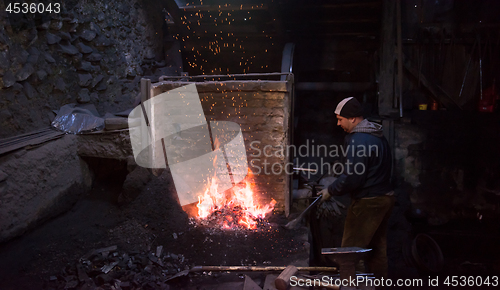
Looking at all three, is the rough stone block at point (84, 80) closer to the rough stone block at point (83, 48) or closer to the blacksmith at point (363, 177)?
the rough stone block at point (83, 48)

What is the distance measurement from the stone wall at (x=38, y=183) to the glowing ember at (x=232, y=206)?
1939 millimetres

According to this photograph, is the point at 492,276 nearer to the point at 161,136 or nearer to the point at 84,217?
the point at 161,136

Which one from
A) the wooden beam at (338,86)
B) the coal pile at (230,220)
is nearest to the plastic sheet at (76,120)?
the coal pile at (230,220)

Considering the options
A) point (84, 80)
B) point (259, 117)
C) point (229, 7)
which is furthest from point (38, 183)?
point (229, 7)

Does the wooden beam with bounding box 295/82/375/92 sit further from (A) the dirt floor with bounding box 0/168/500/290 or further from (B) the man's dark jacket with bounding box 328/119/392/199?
(B) the man's dark jacket with bounding box 328/119/392/199

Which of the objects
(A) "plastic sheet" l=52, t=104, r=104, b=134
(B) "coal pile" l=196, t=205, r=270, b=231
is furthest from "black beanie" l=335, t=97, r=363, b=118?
(A) "plastic sheet" l=52, t=104, r=104, b=134

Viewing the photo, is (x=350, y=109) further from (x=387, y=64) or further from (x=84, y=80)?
(x=84, y=80)

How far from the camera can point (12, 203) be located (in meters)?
3.59

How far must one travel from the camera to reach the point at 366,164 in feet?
10.3

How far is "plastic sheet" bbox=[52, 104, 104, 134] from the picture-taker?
14.8 ft

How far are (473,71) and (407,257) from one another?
3.93 metres

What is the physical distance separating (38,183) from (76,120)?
1107 mm

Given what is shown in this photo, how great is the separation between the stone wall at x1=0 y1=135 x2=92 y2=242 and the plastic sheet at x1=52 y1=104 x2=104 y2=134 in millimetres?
148

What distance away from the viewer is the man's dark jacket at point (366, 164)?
10.2 ft
